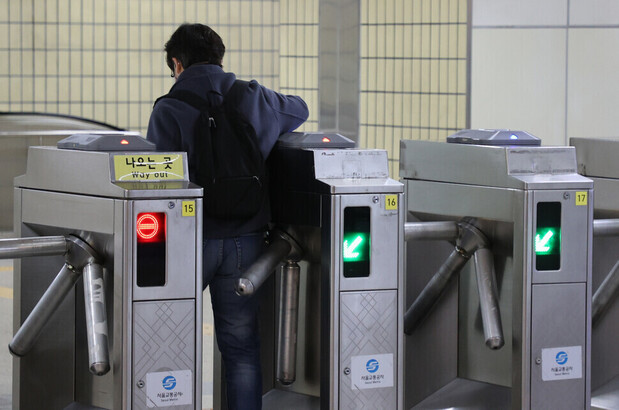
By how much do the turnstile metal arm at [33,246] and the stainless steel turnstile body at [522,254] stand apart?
1.17m

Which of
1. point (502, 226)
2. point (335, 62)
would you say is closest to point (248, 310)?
point (502, 226)

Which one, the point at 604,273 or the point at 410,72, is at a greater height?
the point at 410,72

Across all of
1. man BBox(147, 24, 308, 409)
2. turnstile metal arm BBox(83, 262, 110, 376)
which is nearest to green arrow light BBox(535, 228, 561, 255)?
man BBox(147, 24, 308, 409)

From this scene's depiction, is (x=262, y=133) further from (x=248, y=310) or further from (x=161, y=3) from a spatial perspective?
(x=161, y=3)

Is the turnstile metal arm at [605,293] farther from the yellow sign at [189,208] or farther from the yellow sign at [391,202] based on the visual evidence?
the yellow sign at [189,208]

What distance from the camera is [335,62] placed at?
456 centimetres

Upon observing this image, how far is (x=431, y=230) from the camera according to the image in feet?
10.00

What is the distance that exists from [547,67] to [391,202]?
2.34m

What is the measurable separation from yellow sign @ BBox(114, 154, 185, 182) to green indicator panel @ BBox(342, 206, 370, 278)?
46 centimetres

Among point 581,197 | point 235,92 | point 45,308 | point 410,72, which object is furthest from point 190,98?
point 410,72

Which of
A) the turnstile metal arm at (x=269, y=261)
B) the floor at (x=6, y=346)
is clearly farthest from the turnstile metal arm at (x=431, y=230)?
the floor at (x=6, y=346)

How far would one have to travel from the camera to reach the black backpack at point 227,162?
2836 mm

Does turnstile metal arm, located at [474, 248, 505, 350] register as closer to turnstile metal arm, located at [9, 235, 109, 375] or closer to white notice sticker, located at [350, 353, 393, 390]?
white notice sticker, located at [350, 353, 393, 390]

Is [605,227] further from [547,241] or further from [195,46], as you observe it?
[195,46]
